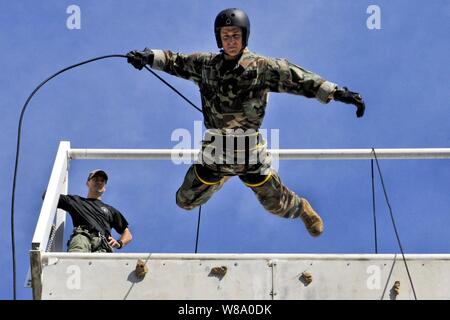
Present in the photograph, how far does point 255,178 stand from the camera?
41.6 ft

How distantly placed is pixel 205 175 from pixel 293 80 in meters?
1.38

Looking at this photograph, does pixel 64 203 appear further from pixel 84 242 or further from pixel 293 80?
pixel 293 80

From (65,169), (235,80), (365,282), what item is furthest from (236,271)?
(65,169)

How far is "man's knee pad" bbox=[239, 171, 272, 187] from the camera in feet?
41.6

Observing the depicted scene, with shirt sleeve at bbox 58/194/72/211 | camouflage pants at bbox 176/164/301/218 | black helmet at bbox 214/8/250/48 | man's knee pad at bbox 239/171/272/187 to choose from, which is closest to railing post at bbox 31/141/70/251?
shirt sleeve at bbox 58/194/72/211

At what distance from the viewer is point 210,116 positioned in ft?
40.2

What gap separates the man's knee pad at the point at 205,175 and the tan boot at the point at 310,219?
114 cm

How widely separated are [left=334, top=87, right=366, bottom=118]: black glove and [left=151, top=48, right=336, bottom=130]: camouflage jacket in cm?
12

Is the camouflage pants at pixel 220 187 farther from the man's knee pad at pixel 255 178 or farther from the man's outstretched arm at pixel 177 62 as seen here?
the man's outstretched arm at pixel 177 62

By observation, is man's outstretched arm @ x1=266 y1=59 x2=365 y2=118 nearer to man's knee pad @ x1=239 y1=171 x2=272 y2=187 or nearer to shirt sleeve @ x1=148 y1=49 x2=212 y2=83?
A: shirt sleeve @ x1=148 y1=49 x2=212 y2=83

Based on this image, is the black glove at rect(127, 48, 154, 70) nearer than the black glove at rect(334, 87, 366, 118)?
No

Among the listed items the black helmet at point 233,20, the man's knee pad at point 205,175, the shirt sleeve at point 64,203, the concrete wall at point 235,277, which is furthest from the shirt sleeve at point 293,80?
the shirt sleeve at point 64,203

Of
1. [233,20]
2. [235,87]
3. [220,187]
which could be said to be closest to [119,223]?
[220,187]
